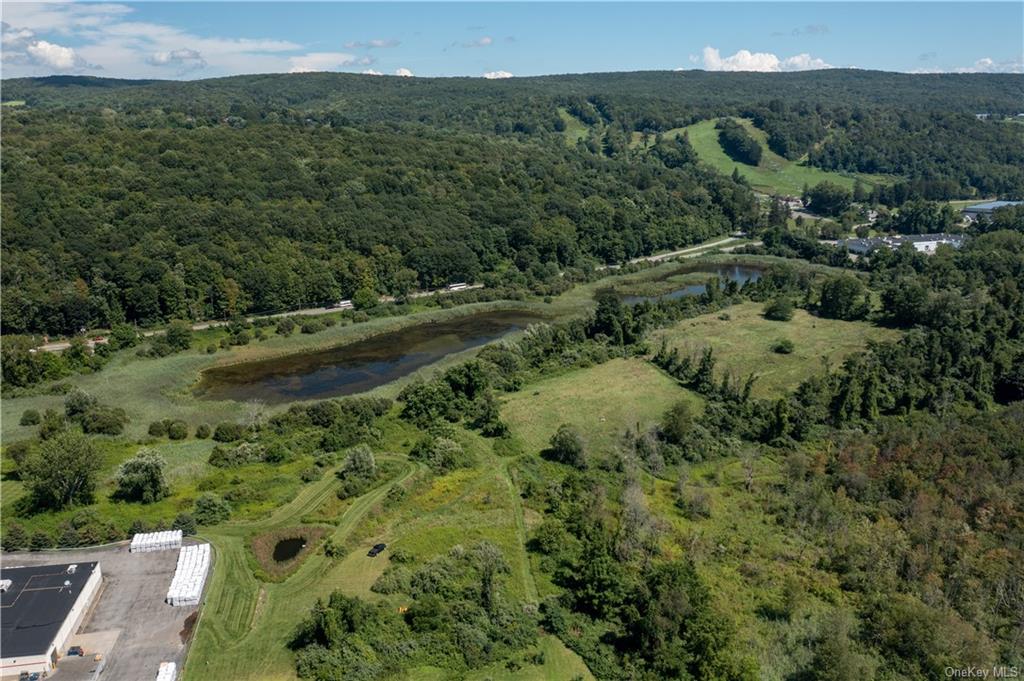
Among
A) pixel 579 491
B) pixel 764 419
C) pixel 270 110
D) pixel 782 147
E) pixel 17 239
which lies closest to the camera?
pixel 579 491

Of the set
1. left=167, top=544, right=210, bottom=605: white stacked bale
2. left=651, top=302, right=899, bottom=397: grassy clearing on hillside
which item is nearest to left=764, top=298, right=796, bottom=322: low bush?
left=651, top=302, right=899, bottom=397: grassy clearing on hillside

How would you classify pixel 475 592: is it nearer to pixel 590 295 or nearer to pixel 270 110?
pixel 590 295

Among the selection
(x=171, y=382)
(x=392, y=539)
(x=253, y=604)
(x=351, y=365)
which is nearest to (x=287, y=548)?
(x=253, y=604)

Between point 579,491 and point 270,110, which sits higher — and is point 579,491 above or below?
below

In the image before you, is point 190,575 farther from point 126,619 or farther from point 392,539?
point 392,539

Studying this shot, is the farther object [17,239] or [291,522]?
[17,239]

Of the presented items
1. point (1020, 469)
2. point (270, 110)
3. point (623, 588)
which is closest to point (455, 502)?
point (623, 588)

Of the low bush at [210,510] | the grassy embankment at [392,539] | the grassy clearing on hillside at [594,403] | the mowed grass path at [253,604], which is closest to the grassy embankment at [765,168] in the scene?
the grassy clearing on hillside at [594,403]

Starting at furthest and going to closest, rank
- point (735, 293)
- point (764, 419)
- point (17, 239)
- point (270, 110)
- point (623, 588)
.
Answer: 1. point (270, 110)
2. point (735, 293)
3. point (17, 239)
4. point (764, 419)
5. point (623, 588)

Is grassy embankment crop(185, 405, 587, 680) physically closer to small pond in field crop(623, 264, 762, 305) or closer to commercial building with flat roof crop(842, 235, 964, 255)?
small pond in field crop(623, 264, 762, 305)
